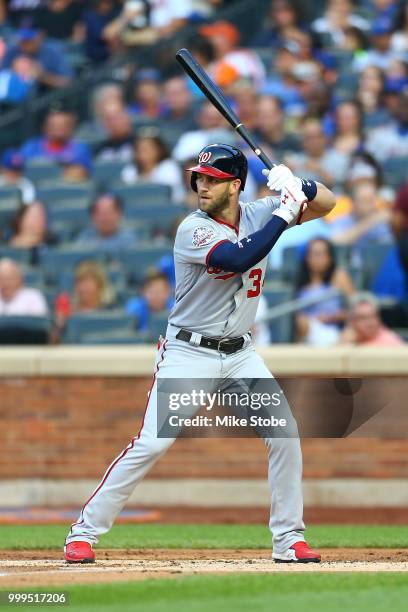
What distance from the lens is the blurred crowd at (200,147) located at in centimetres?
1116

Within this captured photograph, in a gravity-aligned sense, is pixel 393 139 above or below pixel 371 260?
above

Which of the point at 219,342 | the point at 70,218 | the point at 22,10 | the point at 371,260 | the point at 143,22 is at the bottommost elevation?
the point at 371,260

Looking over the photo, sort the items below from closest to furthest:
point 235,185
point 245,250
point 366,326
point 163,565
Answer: point 245,250
point 163,565
point 235,185
point 366,326

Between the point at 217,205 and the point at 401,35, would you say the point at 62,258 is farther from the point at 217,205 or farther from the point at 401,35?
the point at 217,205

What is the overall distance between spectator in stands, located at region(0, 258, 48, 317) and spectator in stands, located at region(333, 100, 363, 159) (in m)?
3.06

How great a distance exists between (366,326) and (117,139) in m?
4.08

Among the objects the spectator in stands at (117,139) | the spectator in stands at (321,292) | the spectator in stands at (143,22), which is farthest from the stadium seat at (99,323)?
the spectator in stands at (143,22)

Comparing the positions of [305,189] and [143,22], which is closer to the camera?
[305,189]

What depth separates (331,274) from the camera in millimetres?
10961

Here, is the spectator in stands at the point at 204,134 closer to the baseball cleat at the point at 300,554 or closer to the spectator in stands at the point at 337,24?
the spectator in stands at the point at 337,24

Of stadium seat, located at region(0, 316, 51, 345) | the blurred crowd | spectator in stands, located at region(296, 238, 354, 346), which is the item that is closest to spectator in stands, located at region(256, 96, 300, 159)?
the blurred crowd

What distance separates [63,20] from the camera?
16.1 meters

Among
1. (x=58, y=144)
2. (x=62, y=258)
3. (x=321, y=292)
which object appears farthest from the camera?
(x=58, y=144)

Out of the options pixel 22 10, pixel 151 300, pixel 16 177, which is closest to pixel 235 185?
pixel 151 300
